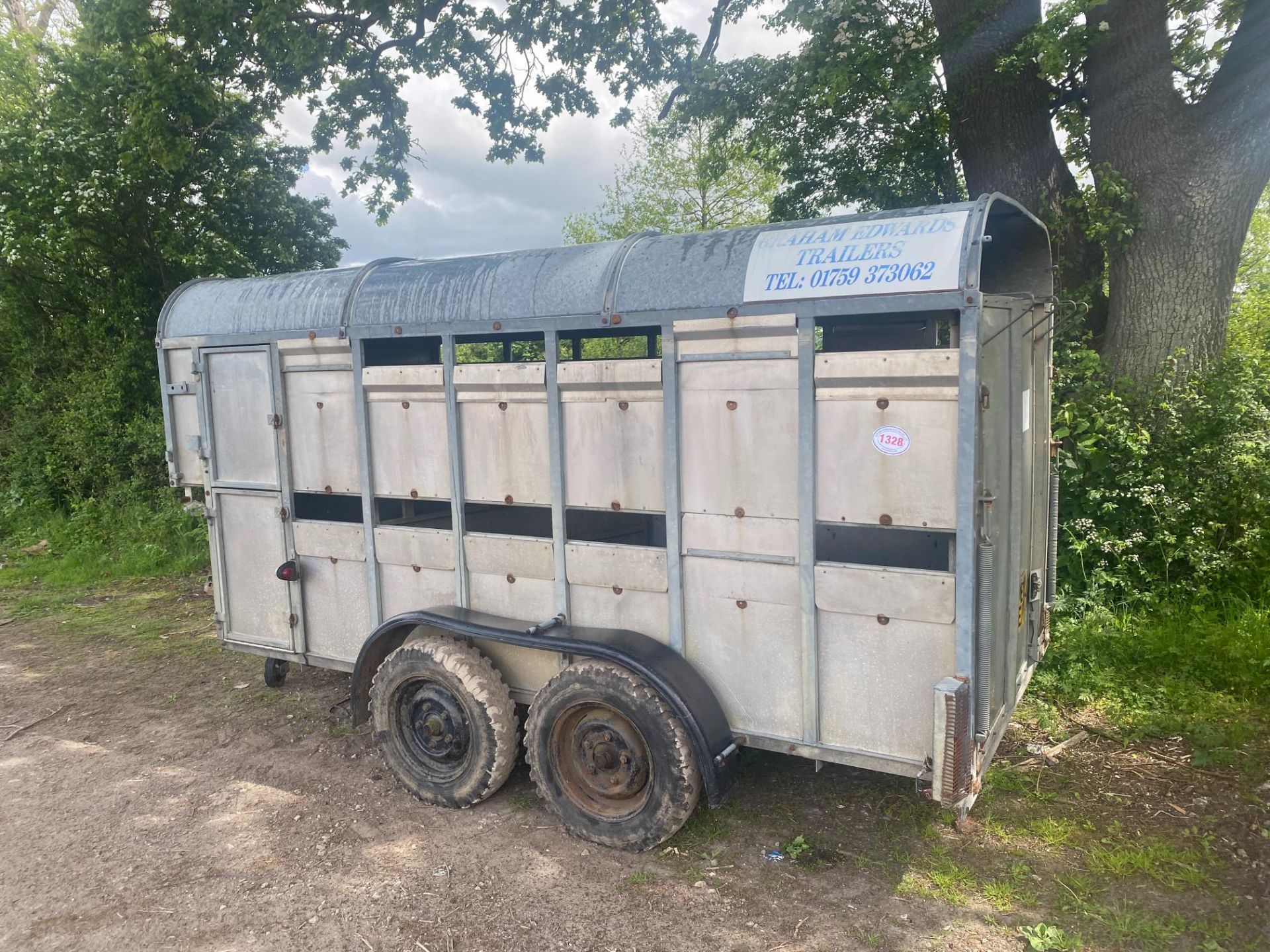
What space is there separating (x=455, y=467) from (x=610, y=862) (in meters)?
2.04

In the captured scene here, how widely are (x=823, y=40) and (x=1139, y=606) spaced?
593 cm

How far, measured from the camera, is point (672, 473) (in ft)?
12.8

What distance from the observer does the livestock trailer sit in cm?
341

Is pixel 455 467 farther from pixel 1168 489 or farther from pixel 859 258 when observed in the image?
pixel 1168 489

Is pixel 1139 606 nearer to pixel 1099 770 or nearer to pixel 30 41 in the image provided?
pixel 1099 770

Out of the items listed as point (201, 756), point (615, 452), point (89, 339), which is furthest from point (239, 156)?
point (615, 452)

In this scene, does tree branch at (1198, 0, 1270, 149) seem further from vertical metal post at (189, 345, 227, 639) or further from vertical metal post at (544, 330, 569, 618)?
vertical metal post at (189, 345, 227, 639)

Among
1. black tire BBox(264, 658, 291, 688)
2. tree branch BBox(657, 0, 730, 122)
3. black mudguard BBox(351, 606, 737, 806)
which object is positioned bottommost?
black tire BBox(264, 658, 291, 688)

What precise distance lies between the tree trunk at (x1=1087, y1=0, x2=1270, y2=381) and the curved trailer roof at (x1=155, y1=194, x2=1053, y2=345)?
9.29 feet

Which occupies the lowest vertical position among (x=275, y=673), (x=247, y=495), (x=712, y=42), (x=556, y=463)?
(x=275, y=673)

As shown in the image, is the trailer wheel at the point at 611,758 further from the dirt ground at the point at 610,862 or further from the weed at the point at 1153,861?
the weed at the point at 1153,861

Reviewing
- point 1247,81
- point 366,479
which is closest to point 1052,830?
point 366,479

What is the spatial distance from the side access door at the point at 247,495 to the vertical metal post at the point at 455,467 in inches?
50.5

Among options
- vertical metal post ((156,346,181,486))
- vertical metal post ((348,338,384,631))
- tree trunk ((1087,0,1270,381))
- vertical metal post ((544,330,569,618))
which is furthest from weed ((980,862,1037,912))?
vertical metal post ((156,346,181,486))
